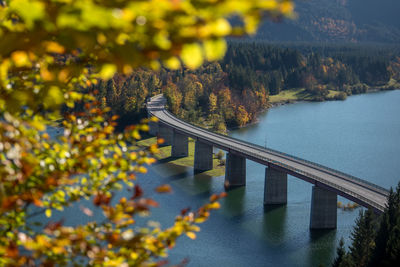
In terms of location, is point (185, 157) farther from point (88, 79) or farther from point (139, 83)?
point (88, 79)

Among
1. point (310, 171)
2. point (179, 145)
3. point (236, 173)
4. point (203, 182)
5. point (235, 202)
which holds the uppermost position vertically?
point (310, 171)

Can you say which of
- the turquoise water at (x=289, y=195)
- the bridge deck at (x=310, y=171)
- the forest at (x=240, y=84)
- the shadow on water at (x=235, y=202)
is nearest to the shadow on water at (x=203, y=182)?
the turquoise water at (x=289, y=195)

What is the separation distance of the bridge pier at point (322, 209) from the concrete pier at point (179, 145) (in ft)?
99.2

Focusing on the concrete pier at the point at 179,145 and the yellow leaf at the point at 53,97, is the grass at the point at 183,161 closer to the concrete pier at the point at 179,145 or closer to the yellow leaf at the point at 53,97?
the concrete pier at the point at 179,145

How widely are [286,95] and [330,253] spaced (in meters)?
102

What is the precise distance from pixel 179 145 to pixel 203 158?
320 inches

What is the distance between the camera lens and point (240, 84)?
116 metres

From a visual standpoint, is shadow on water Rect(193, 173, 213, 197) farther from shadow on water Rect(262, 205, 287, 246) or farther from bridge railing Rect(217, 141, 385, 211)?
bridge railing Rect(217, 141, 385, 211)

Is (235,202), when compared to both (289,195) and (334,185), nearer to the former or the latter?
(289,195)

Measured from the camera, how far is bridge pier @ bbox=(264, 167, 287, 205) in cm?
4800

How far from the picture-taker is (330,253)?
37531mm

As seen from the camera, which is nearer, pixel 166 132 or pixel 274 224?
pixel 274 224

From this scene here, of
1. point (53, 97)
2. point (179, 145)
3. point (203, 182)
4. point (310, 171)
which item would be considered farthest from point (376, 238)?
point (179, 145)

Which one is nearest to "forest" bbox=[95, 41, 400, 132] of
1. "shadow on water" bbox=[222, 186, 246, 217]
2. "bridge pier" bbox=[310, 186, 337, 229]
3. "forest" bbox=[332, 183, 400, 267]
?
"shadow on water" bbox=[222, 186, 246, 217]
